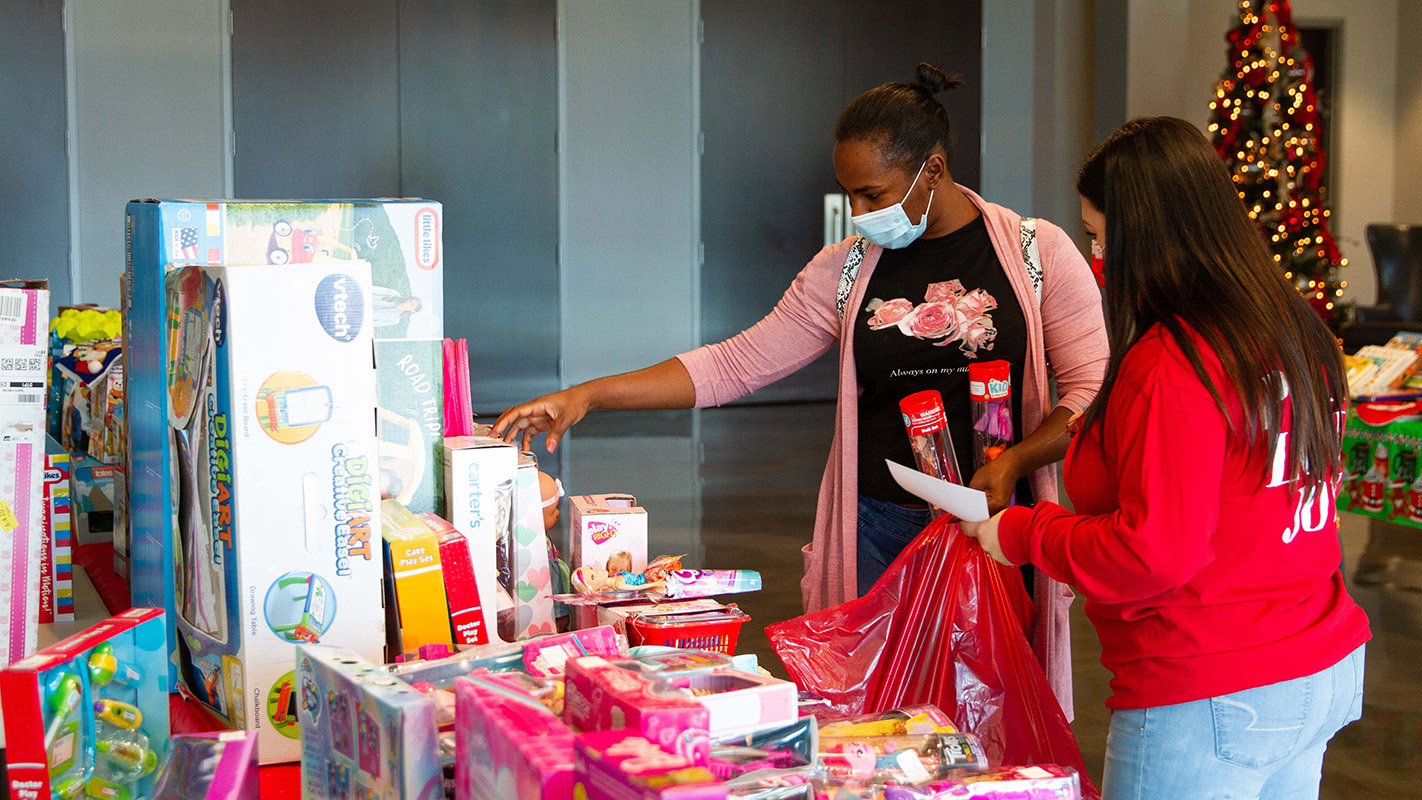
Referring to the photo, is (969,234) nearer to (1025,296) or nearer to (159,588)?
(1025,296)

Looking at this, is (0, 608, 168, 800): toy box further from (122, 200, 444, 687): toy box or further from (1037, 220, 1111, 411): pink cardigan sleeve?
(1037, 220, 1111, 411): pink cardigan sleeve

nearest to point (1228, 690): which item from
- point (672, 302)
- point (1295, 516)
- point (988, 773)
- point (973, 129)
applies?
point (1295, 516)

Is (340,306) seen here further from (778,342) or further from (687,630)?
(778,342)

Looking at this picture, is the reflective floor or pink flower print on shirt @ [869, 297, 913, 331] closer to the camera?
pink flower print on shirt @ [869, 297, 913, 331]

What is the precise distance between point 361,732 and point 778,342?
1346 millimetres

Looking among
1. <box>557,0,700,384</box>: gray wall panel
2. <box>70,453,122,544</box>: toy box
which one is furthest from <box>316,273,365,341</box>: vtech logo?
<box>557,0,700,384</box>: gray wall panel

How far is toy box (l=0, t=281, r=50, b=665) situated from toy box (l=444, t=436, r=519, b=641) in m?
0.46

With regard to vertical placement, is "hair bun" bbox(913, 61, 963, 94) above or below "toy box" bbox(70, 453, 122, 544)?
above

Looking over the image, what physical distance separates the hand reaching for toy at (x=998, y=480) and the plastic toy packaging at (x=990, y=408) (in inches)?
1.7

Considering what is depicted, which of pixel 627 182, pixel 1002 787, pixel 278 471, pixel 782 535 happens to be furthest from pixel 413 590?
pixel 627 182

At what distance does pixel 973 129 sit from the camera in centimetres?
930

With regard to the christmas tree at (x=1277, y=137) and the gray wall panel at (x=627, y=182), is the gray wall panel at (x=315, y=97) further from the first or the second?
the christmas tree at (x=1277, y=137)

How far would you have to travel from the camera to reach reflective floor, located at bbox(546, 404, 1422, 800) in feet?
10.1

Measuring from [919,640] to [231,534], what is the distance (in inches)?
38.7
